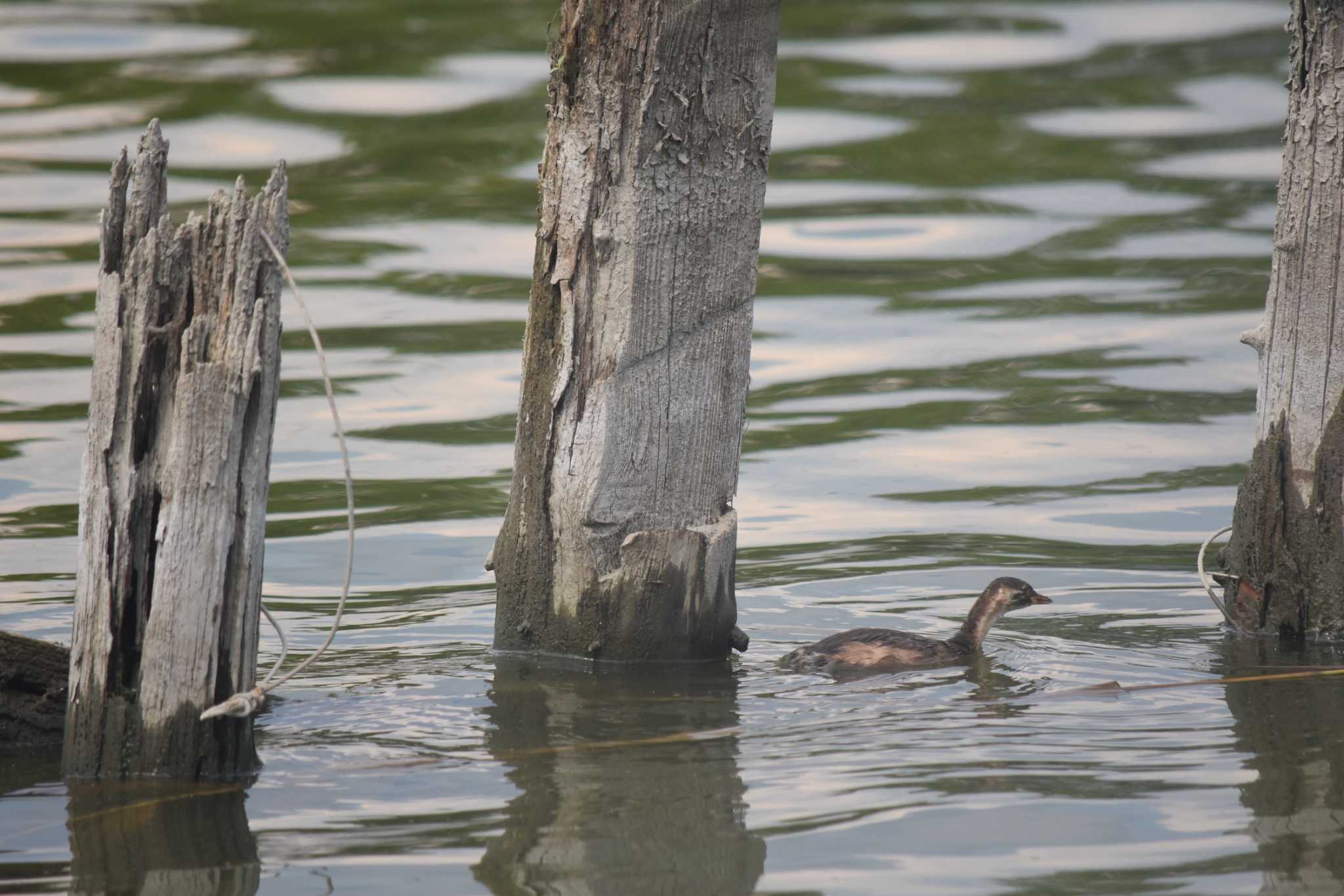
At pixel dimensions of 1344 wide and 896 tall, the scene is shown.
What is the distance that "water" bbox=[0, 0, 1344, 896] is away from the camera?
5488 mm

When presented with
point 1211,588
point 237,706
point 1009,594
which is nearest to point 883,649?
point 1009,594

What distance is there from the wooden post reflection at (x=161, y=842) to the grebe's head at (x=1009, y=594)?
329cm

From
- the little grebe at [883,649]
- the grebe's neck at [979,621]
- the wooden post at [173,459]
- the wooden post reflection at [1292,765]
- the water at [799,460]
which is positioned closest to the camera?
the wooden post reflection at [1292,765]

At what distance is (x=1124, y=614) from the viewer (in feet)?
26.7

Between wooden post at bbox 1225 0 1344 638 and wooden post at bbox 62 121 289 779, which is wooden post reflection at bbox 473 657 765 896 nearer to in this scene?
wooden post at bbox 62 121 289 779

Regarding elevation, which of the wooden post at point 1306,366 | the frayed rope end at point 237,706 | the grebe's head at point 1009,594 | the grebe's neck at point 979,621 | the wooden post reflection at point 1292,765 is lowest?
the wooden post reflection at point 1292,765

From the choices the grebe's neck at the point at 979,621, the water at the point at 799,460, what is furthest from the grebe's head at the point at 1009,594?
the water at the point at 799,460

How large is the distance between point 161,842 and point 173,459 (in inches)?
44.1

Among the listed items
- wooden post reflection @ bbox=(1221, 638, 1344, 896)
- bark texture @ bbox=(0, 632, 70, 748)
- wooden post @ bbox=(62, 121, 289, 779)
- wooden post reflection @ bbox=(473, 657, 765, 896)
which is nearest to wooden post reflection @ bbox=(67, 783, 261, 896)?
wooden post @ bbox=(62, 121, 289, 779)

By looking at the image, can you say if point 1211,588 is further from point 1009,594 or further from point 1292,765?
point 1292,765

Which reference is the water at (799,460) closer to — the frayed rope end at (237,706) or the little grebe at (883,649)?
the little grebe at (883,649)

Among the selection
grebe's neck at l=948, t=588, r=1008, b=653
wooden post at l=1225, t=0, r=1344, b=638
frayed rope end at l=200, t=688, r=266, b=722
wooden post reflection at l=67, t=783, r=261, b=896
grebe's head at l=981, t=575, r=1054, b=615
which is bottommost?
wooden post reflection at l=67, t=783, r=261, b=896

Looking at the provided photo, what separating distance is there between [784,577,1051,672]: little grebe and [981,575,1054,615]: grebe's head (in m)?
0.09

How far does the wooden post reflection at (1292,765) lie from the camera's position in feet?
16.9
